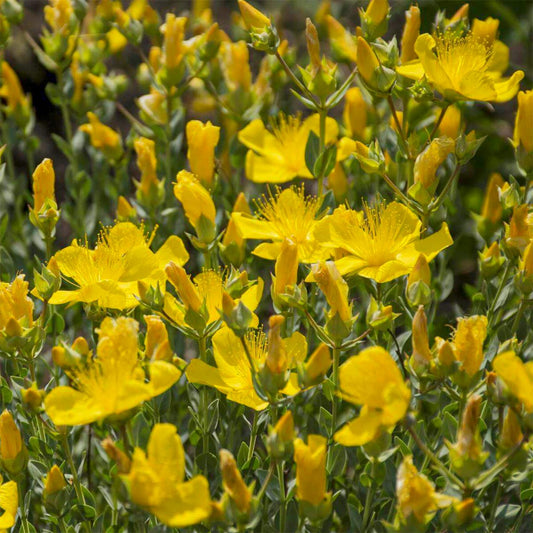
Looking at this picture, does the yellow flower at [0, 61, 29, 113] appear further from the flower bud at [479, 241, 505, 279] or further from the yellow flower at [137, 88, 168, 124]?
the flower bud at [479, 241, 505, 279]

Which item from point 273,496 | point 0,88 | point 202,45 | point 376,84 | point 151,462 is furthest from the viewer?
point 0,88

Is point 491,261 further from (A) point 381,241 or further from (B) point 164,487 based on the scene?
(B) point 164,487

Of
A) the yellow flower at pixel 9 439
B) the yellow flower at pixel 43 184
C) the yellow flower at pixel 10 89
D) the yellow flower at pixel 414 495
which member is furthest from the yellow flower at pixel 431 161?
the yellow flower at pixel 10 89

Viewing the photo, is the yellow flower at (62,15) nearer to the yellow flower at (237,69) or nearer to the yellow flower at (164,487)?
the yellow flower at (237,69)

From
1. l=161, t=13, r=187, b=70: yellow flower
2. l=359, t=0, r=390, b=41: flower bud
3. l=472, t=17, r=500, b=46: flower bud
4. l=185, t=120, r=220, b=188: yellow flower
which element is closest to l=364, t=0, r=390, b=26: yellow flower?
l=359, t=0, r=390, b=41: flower bud

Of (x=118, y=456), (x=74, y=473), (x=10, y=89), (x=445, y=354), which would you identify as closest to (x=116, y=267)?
(x=74, y=473)

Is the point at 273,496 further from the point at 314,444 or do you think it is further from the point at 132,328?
the point at 132,328

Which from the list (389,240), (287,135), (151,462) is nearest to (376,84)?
(389,240)
